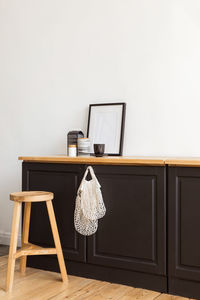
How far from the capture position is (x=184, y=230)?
7.57 feet

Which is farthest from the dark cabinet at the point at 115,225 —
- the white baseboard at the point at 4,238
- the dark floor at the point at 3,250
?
the white baseboard at the point at 4,238

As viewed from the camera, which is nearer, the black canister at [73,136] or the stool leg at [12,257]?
the stool leg at [12,257]

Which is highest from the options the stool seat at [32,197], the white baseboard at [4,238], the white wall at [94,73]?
the white wall at [94,73]

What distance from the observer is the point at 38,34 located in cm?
346

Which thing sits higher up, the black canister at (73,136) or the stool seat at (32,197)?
the black canister at (73,136)

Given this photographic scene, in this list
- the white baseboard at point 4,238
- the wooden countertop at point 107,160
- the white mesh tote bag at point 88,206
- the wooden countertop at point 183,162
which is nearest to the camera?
the wooden countertop at point 183,162

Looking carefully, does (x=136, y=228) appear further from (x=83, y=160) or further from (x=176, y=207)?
(x=83, y=160)

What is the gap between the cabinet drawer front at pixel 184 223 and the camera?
89.4 inches

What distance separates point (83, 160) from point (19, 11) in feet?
5.80

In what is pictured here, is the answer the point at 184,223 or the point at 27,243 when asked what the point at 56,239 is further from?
the point at 184,223

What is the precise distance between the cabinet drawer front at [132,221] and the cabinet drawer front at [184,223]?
0.19ft

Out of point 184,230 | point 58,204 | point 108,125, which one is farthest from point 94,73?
point 184,230

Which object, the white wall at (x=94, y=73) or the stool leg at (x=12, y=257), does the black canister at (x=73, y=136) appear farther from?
the stool leg at (x=12, y=257)

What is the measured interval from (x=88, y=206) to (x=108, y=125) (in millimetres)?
764
